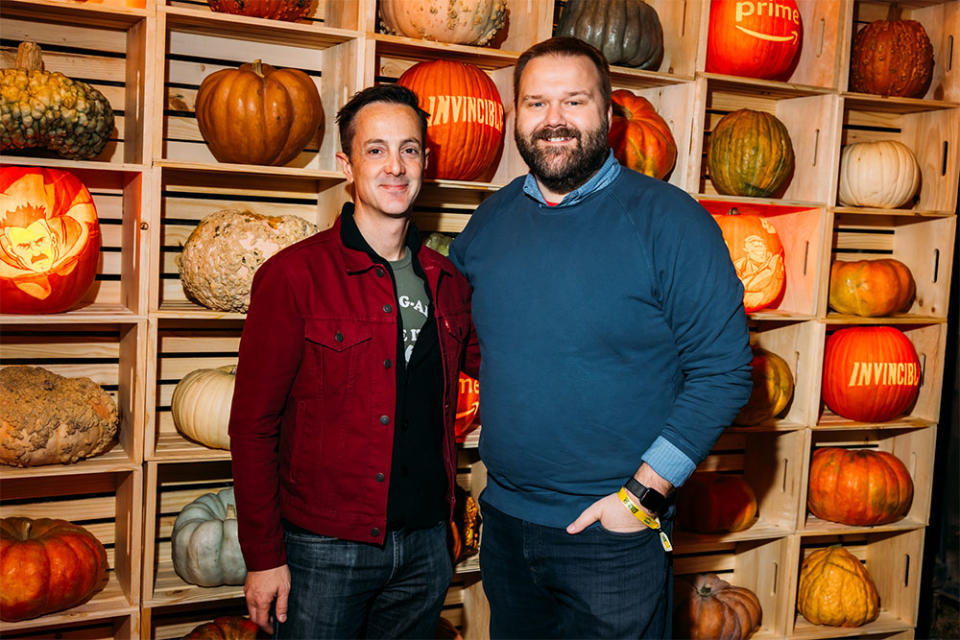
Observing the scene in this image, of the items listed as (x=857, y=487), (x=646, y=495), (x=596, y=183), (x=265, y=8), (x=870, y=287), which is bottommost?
(x=857, y=487)

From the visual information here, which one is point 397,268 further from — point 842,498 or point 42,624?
point 842,498

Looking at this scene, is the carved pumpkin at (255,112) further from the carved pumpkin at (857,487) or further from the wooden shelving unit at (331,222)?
the carved pumpkin at (857,487)

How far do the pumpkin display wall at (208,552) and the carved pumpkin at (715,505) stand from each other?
166cm

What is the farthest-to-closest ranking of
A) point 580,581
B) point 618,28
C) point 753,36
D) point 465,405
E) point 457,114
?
point 753,36, point 618,28, point 465,405, point 457,114, point 580,581

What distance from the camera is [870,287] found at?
11.7 ft

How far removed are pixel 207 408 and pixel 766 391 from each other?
2031 millimetres

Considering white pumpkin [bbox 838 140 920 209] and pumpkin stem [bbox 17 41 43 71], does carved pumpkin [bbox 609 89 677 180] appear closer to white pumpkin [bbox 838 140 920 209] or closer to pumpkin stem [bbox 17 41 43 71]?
white pumpkin [bbox 838 140 920 209]

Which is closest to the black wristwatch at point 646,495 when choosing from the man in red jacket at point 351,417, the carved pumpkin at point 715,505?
the man in red jacket at point 351,417

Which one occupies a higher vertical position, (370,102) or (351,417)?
(370,102)

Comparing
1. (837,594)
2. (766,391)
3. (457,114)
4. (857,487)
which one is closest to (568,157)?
(457,114)

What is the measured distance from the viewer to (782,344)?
3611mm

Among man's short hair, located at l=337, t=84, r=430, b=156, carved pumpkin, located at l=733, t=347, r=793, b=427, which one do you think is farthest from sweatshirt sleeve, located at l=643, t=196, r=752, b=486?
carved pumpkin, located at l=733, t=347, r=793, b=427

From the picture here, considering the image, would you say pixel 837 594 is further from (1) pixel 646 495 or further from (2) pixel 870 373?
(1) pixel 646 495

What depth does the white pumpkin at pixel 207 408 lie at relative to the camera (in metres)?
2.80
